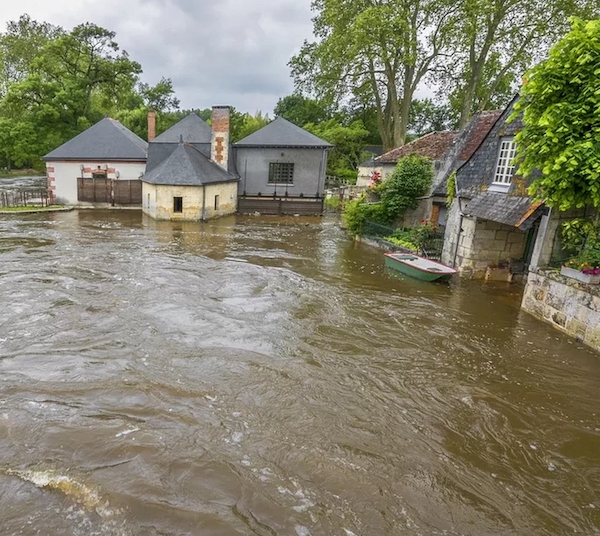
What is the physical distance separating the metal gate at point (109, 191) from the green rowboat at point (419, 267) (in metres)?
20.9

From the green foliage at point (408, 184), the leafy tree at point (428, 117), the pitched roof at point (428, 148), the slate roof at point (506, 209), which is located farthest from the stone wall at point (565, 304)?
the leafy tree at point (428, 117)

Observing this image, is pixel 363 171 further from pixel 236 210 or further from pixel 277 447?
pixel 277 447

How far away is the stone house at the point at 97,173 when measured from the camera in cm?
2828

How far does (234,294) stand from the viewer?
38.9ft

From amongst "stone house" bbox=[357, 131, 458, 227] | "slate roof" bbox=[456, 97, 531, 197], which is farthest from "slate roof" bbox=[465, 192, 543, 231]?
"stone house" bbox=[357, 131, 458, 227]

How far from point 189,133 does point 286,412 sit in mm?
27995

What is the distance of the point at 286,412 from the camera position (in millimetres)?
6367

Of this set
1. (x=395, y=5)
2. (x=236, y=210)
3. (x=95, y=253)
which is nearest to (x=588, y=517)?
(x=95, y=253)

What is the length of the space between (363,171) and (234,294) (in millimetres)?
29919

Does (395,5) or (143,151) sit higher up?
(395,5)

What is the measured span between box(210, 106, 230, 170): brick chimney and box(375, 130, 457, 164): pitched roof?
38.2 ft

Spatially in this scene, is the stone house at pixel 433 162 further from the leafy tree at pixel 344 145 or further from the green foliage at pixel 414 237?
the leafy tree at pixel 344 145

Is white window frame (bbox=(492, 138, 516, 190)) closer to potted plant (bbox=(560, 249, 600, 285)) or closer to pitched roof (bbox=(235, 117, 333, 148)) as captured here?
potted plant (bbox=(560, 249, 600, 285))

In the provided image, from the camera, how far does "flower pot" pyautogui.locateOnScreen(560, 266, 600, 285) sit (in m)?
8.99
